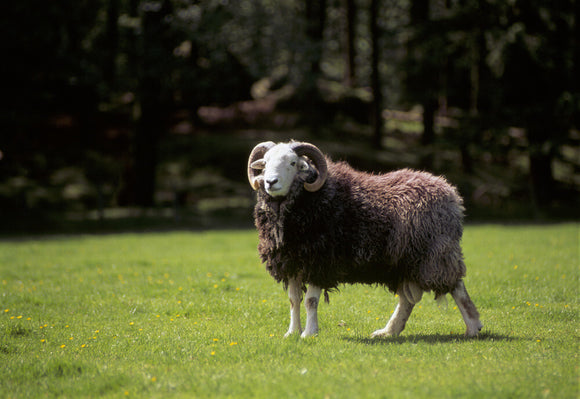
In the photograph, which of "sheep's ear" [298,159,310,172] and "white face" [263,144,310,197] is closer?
"white face" [263,144,310,197]

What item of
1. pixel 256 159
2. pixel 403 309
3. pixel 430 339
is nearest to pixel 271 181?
pixel 256 159

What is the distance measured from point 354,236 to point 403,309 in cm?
119

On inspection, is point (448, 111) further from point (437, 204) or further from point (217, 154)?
point (437, 204)

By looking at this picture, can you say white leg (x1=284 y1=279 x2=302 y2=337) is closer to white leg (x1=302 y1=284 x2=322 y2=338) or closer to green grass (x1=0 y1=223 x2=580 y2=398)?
white leg (x1=302 y1=284 x2=322 y2=338)

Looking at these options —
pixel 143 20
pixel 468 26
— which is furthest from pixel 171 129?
pixel 468 26

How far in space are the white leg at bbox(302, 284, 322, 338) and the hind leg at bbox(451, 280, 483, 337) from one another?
1795 mm

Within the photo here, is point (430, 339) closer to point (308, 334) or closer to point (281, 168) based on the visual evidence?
point (308, 334)

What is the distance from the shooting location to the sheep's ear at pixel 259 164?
8242mm

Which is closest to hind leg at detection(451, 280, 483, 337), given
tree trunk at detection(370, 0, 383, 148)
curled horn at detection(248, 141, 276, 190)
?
curled horn at detection(248, 141, 276, 190)

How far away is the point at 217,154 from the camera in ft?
106

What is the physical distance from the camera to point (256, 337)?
7887 mm

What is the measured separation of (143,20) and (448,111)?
24.1 m

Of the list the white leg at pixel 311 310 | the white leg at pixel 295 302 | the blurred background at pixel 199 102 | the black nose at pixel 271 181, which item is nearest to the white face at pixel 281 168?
the black nose at pixel 271 181

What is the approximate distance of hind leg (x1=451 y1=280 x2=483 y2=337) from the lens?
307 inches
